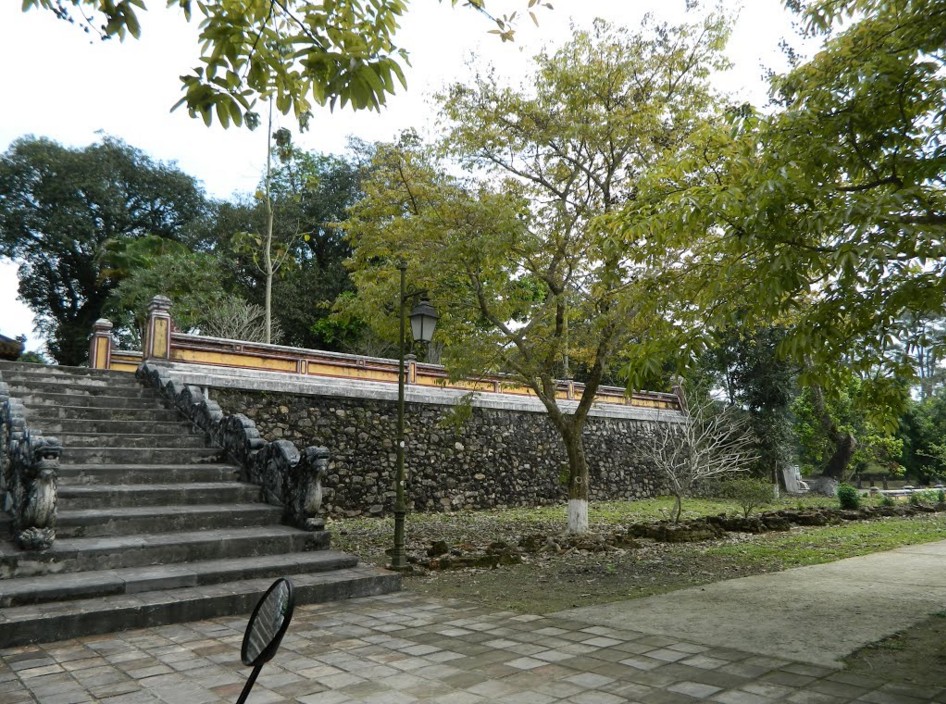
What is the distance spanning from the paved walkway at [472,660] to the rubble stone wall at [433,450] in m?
6.15

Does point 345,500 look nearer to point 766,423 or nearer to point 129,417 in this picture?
point 129,417

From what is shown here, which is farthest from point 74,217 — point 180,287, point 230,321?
point 230,321

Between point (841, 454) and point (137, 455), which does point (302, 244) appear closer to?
point (137, 455)

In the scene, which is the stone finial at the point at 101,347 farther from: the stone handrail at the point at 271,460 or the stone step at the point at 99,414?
the stone handrail at the point at 271,460

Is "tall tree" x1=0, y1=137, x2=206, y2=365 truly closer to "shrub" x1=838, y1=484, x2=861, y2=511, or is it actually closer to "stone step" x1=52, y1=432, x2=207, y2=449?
"stone step" x1=52, y1=432, x2=207, y2=449

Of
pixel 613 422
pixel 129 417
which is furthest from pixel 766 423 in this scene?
pixel 129 417

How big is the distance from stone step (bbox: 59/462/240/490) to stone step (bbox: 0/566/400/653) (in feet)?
6.47

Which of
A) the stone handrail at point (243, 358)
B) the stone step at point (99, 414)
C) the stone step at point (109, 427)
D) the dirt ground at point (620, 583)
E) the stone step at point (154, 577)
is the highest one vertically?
the stone handrail at point (243, 358)

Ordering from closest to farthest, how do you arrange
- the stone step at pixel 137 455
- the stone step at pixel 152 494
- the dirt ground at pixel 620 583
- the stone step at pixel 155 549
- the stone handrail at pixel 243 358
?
the dirt ground at pixel 620 583
the stone step at pixel 155 549
the stone step at pixel 152 494
the stone step at pixel 137 455
the stone handrail at pixel 243 358

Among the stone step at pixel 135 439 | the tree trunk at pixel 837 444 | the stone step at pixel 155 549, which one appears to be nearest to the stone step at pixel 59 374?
the stone step at pixel 135 439

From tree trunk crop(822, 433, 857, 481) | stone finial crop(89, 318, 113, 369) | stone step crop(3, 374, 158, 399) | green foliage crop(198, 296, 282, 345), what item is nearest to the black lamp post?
stone step crop(3, 374, 158, 399)

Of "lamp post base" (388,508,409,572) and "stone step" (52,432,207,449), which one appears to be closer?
"lamp post base" (388,508,409,572)

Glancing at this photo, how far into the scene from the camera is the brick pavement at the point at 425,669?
3525 mm

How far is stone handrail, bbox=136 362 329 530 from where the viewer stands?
695cm
